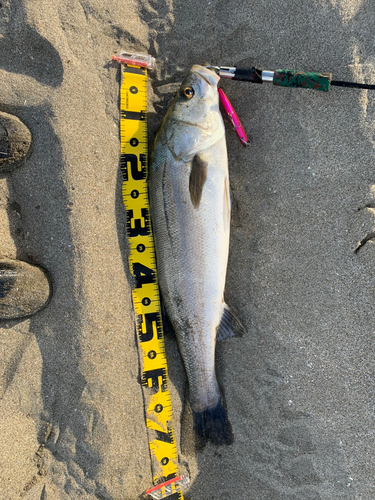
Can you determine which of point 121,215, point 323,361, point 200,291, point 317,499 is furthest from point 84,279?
point 317,499

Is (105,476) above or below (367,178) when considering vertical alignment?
below

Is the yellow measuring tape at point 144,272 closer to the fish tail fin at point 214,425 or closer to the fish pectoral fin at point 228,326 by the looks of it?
the fish tail fin at point 214,425

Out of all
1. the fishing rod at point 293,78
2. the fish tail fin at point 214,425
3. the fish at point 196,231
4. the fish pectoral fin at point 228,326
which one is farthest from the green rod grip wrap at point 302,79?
the fish tail fin at point 214,425

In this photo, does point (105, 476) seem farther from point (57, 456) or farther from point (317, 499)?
point (317, 499)

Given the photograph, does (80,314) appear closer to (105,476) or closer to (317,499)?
(105,476)

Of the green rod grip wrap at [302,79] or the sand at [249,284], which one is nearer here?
the green rod grip wrap at [302,79]

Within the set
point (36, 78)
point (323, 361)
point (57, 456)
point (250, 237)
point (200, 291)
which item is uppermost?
point (36, 78)

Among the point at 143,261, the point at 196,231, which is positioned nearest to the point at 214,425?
the point at 143,261

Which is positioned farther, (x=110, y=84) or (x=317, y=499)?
(x=110, y=84)

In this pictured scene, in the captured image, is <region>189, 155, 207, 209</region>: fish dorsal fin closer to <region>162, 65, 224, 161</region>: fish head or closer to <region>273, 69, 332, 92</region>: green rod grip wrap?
<region>162, 65, 224, 161</region>: fish head
